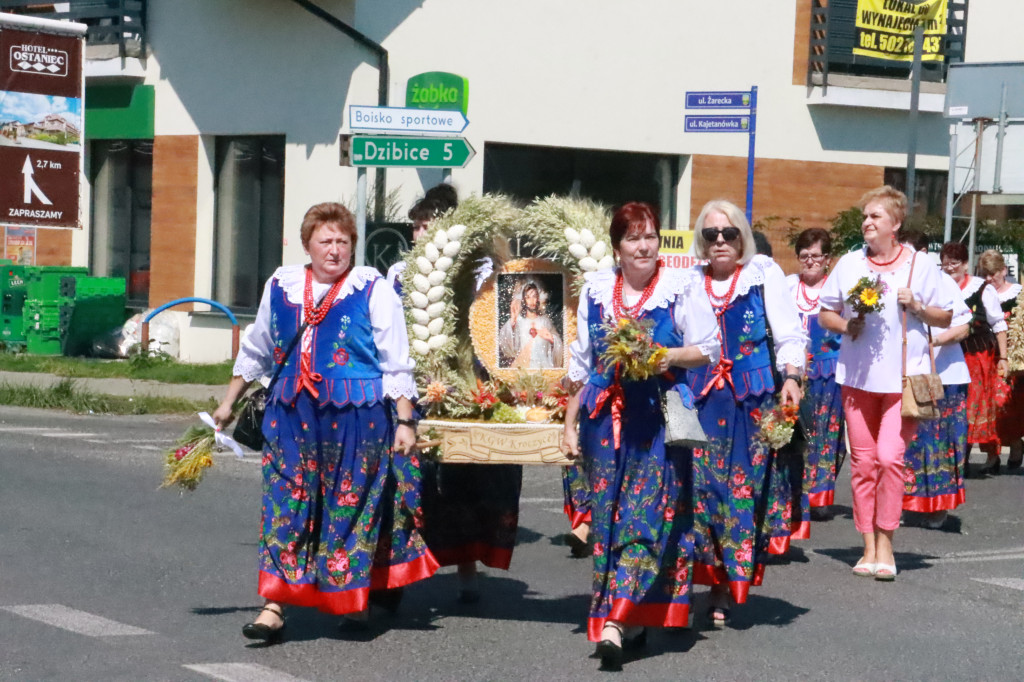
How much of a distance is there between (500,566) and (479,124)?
12854 millimetres

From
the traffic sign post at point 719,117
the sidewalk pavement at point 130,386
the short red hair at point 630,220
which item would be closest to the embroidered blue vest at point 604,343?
the short red hair at point 630,220

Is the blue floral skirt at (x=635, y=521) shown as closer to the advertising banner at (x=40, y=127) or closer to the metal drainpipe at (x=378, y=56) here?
the advertising banner at (x=40, y=127)

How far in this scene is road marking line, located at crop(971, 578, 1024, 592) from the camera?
27.1 feet

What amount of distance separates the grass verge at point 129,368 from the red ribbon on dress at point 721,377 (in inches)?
475

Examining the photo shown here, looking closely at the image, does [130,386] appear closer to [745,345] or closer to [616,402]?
A: [745,345]

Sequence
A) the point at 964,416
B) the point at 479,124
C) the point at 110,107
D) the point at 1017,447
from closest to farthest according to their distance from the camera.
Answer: the point at 964,416 < the point at 1017,447 < the point at 479,124 < the point at 110,107

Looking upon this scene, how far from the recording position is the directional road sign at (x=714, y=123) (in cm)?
1485

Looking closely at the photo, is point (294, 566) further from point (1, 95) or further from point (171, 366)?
point (171, 366)

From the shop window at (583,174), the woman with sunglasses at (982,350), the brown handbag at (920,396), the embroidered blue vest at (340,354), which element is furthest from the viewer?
the shop window at (583,174)

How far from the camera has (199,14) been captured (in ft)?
68.6

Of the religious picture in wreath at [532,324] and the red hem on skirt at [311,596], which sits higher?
the religious picture in wreath at [532,324]

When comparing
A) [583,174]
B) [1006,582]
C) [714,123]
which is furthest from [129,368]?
[1006,582]

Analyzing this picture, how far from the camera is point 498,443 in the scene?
6789 mm

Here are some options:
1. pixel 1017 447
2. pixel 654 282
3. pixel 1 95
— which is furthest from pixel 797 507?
pixel 1 95
